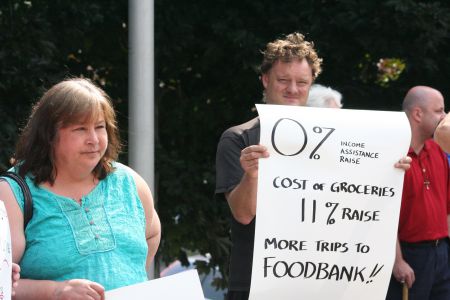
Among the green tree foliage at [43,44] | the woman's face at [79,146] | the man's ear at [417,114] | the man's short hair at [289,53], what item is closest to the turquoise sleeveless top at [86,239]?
the woman's face at [79,146]

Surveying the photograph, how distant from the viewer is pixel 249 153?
133 inches

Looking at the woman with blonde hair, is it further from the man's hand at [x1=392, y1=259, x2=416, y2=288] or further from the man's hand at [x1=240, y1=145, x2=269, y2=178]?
the man's hand at [x1=392, y1=259, x2=416, y2=288]

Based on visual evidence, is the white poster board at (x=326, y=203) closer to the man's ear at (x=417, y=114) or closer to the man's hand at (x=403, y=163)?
the man's hand at (x=403, y=163)

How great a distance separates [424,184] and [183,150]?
71.4 inches

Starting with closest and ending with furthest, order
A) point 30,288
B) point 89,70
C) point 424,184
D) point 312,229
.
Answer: point 30,288, point 312,229, point 424,184, point 89,70

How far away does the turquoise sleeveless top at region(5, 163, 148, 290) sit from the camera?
3.02 m

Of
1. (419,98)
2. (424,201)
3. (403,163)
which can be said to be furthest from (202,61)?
(403,163)

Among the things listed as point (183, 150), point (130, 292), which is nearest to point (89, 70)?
A: point (183, 150)

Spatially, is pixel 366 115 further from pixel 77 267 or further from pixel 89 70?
pixel 89 70

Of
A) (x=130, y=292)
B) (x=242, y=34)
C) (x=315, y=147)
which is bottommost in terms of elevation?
(x=130, y=292)

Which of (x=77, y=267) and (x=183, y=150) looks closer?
(x=77, y=267)

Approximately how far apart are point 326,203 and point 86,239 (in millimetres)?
979

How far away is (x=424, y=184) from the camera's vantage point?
5.17 meters

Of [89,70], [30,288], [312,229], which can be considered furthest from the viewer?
[89,70]
